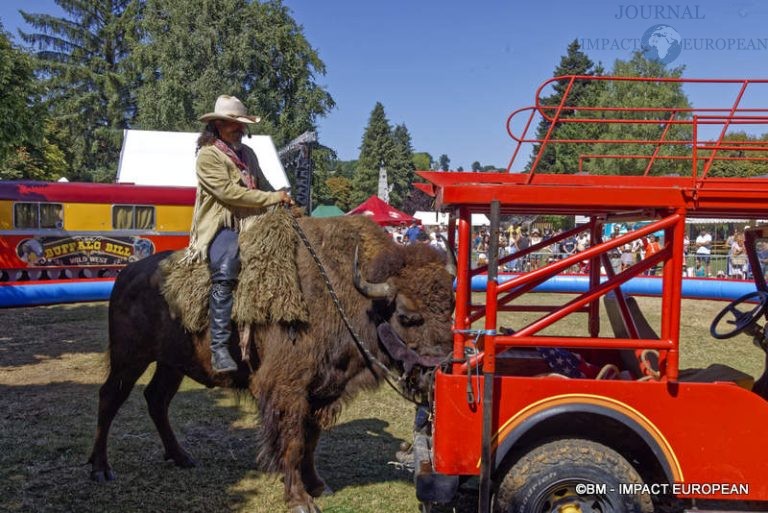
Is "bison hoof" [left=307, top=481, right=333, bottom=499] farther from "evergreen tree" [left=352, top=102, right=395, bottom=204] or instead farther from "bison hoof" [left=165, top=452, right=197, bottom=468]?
"evergreen tree" [left=352, top=102, right=395, bottom=204]

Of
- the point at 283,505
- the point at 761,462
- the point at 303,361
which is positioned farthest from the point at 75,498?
the point at 761,462

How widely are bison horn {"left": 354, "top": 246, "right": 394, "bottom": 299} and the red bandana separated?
3.69 feet

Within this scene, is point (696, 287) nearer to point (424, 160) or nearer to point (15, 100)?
point (15, 100)

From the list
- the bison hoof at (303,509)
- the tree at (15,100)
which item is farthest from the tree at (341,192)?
the bison hoof at (303,509)

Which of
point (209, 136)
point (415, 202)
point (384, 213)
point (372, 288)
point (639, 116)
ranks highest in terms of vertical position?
point (639, 116)

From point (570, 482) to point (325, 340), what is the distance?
191 cm

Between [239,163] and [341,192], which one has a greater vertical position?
[341,192]

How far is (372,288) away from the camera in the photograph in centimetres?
441

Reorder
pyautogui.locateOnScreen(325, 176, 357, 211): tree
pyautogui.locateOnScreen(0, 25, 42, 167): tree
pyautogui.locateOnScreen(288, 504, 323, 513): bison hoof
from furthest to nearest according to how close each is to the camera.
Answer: pyautogui.locateOnScreen(325, 176, 357, 211): tree < pyautogui.locateOnScreen(0, 25, 42, 167): tree < pyautogui.locateOnScreen(288, 504, 323, 513): bison hoof

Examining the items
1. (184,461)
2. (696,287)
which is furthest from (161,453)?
(696,287)

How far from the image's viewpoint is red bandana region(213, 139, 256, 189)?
479 centimetres

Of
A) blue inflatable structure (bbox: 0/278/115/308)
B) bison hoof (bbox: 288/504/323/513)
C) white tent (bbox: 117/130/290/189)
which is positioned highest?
white tent (bbox: 117/130/290/189)

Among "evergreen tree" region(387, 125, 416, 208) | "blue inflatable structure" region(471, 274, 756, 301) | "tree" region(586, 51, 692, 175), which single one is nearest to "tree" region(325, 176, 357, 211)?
"evergreen tree" region(387, 125, 416, 208)

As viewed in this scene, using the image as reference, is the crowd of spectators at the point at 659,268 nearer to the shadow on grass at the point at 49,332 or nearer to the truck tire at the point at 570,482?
the shadow on grass at the point at 49,332
